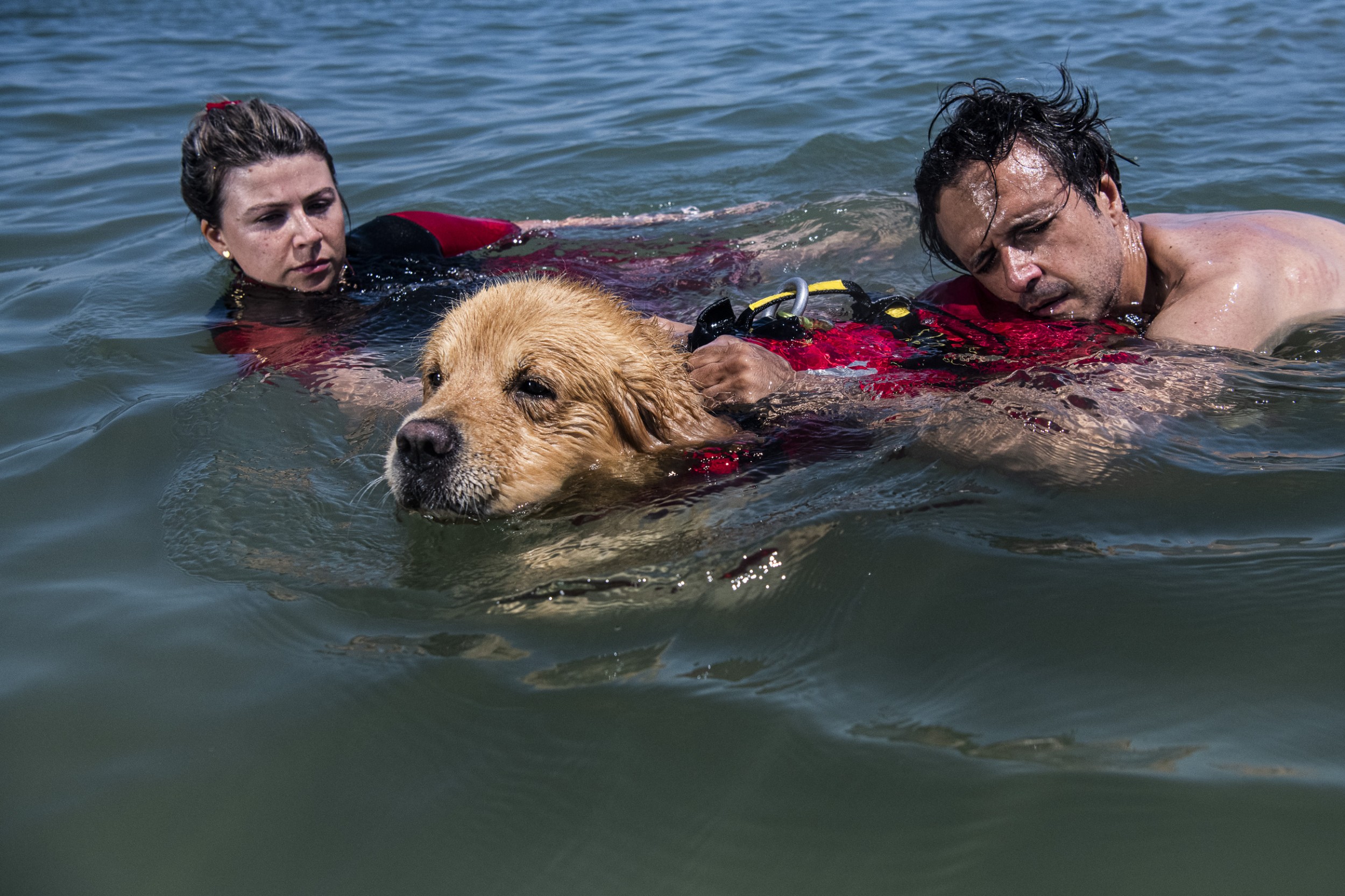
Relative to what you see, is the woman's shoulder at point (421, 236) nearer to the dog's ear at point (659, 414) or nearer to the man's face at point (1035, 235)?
the dog's ear at point (659, 414)

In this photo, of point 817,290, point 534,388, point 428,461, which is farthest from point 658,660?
point 817,290

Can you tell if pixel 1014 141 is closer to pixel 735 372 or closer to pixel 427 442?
pixel 735 372

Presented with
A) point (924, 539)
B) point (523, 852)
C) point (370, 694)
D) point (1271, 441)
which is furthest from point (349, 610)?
point (1271, 441)

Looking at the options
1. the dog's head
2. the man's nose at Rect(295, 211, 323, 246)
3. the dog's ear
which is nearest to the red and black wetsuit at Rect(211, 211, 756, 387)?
the man's nose at Rect(295, 211, 323, 246)

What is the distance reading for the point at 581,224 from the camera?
8383mm

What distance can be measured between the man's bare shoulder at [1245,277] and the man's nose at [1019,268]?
0.58 meters

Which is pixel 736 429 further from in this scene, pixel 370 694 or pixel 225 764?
pixel 225 764

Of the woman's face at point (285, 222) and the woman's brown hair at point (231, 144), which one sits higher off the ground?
the woman's brown hair at point (231, 144)

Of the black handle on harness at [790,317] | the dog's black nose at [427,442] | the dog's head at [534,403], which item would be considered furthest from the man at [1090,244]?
the dog's black nose at [427,442]

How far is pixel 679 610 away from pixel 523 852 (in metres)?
1.06

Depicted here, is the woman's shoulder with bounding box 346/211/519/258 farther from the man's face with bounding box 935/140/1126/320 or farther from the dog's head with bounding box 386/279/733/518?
the man's face with bounding box 935/140/1126/320

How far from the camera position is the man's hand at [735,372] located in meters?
4.29

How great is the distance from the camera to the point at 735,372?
432cm

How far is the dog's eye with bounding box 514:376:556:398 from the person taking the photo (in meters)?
4.14
